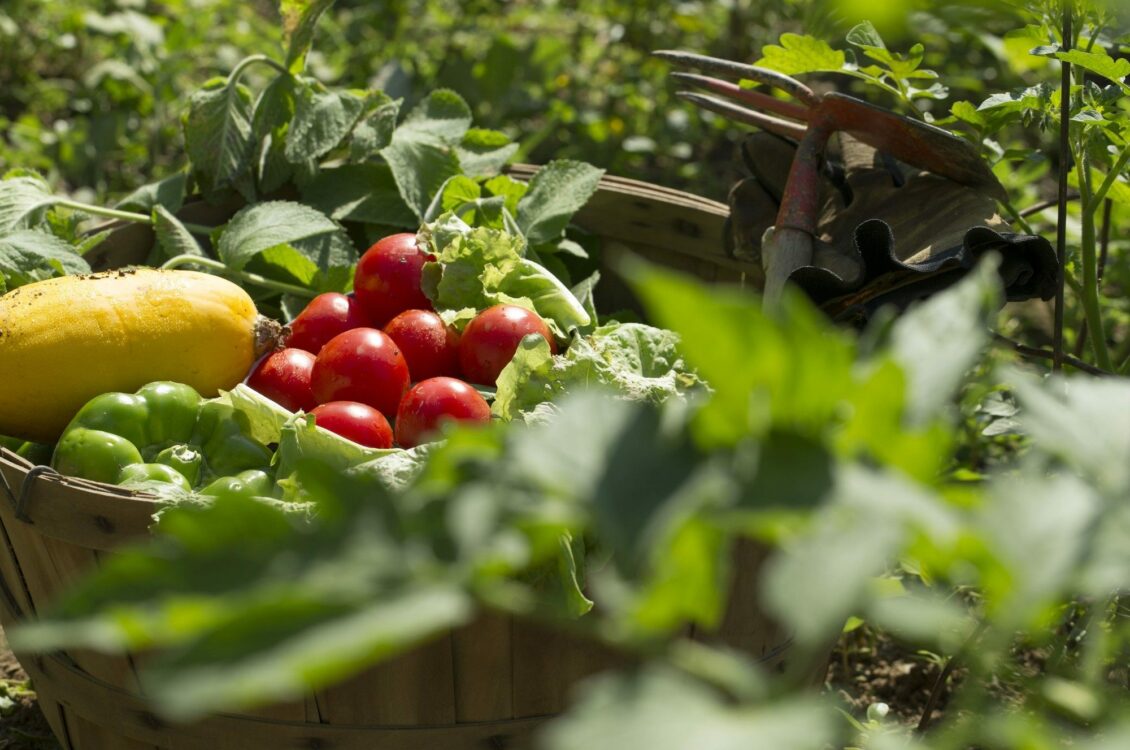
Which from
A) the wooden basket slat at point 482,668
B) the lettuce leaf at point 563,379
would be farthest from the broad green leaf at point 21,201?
the wooden basket slat at point 482,668

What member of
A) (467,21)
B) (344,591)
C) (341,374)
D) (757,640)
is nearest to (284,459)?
(341,374)

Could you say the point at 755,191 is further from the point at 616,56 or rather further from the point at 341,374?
the point at 616,56

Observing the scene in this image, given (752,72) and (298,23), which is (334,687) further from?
(298,23)

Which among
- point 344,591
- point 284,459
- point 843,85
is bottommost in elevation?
point 843,85

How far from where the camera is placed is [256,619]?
1.41ft

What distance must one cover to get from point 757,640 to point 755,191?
93 centimetres

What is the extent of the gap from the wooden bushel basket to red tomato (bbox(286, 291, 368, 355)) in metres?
0.64

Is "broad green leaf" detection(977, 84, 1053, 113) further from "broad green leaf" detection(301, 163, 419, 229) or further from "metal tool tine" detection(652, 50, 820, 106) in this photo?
"broad green leaf" detection(301, 163, 419, 229)

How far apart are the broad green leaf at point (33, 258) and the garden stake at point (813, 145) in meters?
1.13

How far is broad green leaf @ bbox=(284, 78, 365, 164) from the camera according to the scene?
247cm

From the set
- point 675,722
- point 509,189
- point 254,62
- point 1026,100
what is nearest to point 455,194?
point 509,189

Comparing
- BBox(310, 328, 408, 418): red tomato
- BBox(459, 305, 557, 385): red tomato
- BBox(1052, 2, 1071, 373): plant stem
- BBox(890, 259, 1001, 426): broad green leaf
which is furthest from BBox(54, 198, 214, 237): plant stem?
BBox(890, 259, 1001, 426): broad green leaf

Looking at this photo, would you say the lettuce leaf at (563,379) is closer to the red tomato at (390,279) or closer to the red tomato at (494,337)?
the red tomato at (494,337)

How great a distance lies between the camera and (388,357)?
1.93m
